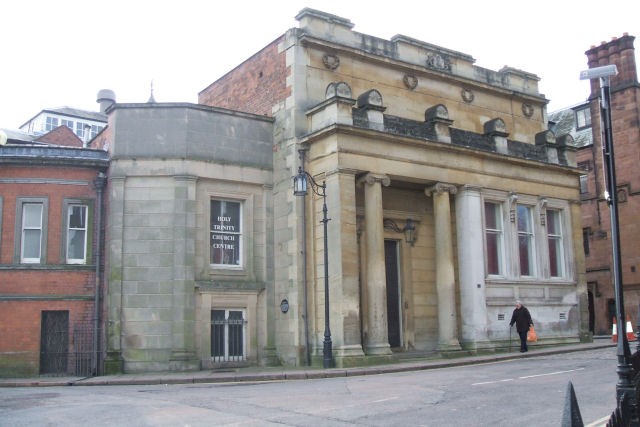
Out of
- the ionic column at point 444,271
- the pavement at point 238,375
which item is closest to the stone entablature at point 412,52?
the ionic column at point 444,271

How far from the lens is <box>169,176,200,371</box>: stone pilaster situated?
1983 centimetres

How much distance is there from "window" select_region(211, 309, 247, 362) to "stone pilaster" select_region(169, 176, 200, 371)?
2.69 feet

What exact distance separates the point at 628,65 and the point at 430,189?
20007mm

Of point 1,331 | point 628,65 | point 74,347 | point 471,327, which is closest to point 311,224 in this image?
point 471,327

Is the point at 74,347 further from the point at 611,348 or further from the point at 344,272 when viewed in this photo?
the point at 611,348

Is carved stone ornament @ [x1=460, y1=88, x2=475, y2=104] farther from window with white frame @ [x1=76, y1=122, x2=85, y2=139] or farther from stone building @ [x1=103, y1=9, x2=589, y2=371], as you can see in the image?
window with white frame @ [x1=76, y1=122, x2=85, y2=139]

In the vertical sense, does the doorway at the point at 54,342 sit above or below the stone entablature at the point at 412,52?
below

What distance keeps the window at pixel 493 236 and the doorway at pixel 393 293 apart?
3118mm

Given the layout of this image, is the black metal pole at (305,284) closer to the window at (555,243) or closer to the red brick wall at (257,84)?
the red brick wall at (257,84)

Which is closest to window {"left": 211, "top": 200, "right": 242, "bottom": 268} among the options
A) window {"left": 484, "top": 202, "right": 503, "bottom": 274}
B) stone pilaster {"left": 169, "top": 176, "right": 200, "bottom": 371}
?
stone pilaster {"left": 169, "top": 176, "right": 200, "bottom": 371}

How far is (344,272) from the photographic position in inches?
755

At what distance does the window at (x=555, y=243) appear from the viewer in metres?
25.3

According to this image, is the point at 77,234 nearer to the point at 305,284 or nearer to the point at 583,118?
the point at 305,284

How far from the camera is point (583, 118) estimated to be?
41219 millimetres
